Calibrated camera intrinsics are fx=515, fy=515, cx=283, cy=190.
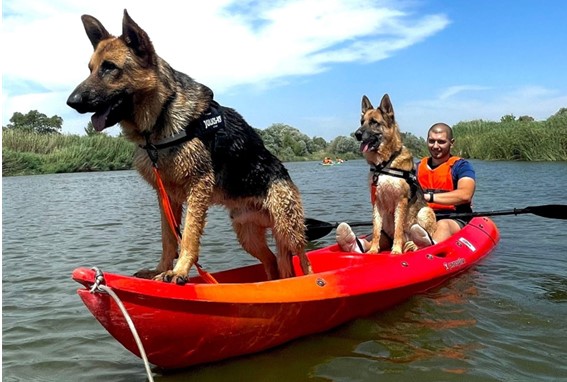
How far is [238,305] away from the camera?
360cm

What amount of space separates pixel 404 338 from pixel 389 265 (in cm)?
84

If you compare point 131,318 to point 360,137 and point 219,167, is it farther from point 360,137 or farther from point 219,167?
point 360,137

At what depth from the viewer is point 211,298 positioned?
11.4 ft

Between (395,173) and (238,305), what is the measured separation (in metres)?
3.29

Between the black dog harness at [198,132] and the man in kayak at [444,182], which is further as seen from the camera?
the man in kayak at [444,182]

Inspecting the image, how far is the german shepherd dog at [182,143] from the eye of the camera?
334 cm

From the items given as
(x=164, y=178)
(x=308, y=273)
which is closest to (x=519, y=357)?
(x=308, y=273)

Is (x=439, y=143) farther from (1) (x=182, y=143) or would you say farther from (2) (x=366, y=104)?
(1) (x=182, y=143)

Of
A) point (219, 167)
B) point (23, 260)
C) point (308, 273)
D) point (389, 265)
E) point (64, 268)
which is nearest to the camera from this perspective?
point (219, 167)

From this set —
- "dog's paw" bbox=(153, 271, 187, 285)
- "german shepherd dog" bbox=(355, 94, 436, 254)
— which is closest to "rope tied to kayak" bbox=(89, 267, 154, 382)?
"dog's paw" bbox=(153, 271, 187, 285)

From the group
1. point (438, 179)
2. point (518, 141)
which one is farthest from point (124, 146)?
point (438, 179)

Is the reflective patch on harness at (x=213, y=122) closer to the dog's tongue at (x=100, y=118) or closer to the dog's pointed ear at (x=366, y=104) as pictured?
the dog's tongue at (x=100, y=118)

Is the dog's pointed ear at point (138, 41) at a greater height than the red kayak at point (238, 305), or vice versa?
the dog's pointed ear at point (138, 41)

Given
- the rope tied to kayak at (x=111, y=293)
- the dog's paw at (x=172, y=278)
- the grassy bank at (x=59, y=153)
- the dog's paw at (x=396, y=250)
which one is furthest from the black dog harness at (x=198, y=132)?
the grassy bank at (x=59, y=153)
